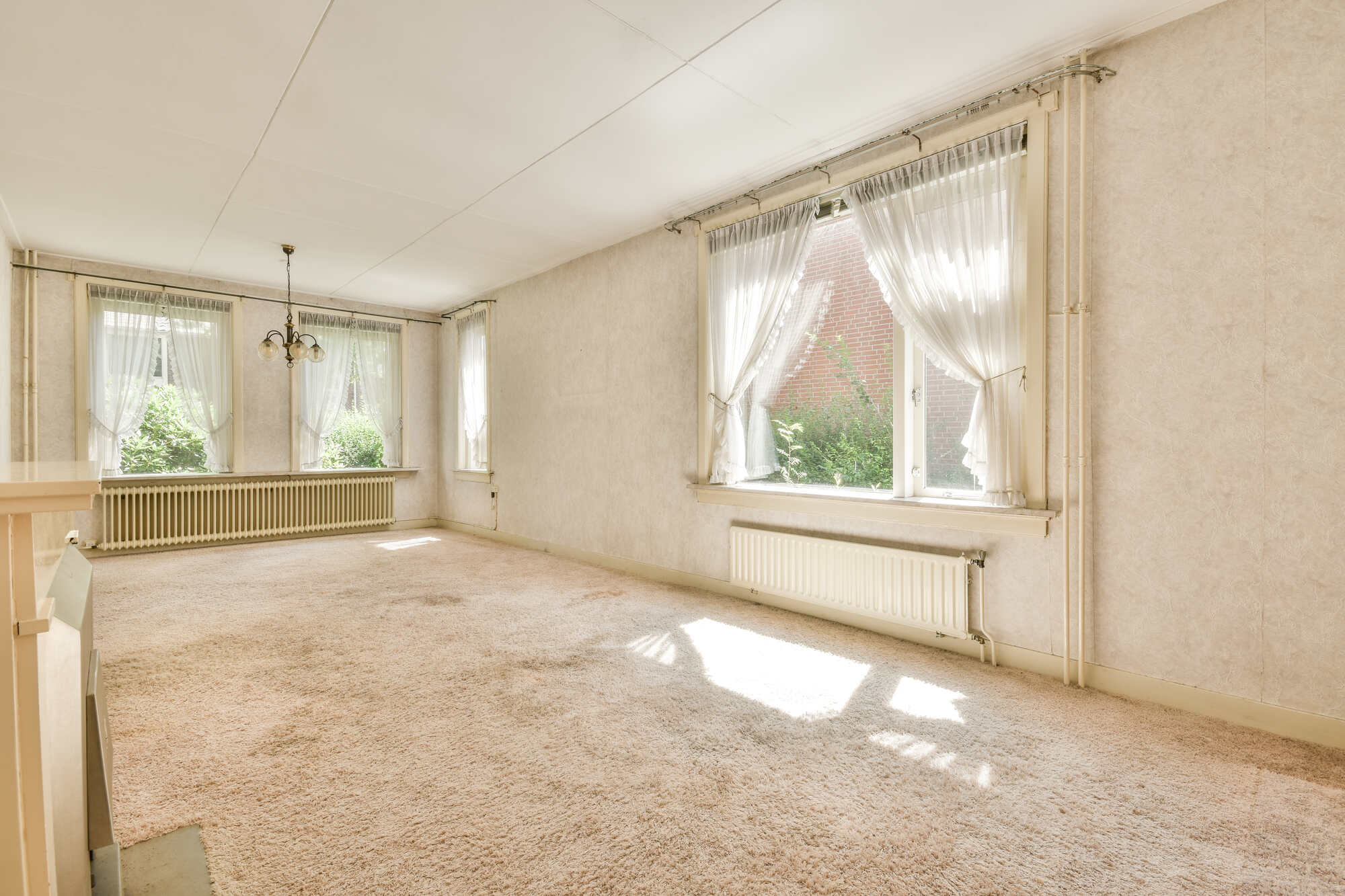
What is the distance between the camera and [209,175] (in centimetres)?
393

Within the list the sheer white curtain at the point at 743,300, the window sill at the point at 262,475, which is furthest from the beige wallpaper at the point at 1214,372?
the window sill at the point at 262,475

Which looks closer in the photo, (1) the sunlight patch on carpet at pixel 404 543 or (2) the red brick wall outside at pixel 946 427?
(2) the red brick wall outside at pixel 946 427

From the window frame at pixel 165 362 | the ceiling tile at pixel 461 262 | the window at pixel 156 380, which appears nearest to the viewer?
the ceiling tile at pixel 461 262

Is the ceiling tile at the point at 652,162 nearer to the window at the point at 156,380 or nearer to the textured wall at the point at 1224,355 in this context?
the textured wall at the point at 1224,355

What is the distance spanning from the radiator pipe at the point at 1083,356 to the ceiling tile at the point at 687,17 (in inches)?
62.0

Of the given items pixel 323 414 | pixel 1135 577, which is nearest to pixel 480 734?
pixel 1135 577

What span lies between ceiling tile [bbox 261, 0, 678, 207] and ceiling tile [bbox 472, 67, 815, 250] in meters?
0.17

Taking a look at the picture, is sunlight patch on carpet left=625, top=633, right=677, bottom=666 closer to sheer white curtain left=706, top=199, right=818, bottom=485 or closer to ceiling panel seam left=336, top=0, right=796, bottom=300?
sheer white curtain left=706, top=199, right=818, bottom=485

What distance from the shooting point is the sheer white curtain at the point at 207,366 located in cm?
621

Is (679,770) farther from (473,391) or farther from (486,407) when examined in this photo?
(473,391)

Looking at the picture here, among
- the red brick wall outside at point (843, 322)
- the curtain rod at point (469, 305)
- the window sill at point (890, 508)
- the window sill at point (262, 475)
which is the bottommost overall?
the window sill at point (890, 508)

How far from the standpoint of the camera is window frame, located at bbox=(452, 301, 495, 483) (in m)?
6.95

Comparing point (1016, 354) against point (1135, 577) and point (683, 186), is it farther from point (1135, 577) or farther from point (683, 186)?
point (683, 186)

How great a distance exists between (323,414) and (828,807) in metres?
7.14
